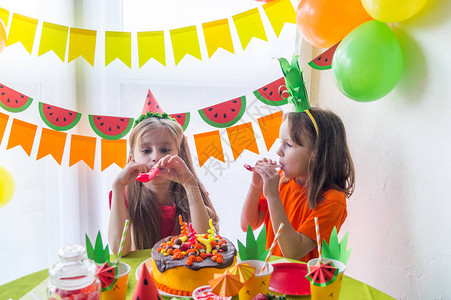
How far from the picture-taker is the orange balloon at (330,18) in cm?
144

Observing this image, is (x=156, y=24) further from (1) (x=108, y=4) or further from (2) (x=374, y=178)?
(2) (x=374, y=178)

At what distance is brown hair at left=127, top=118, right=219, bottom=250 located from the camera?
1.62 metres

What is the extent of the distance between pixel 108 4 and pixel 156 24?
0.22 metres

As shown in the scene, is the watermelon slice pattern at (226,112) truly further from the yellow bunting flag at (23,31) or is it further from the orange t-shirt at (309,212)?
the yellow bunting flag at (23,31)

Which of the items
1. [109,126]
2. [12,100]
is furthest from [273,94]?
[12,100]

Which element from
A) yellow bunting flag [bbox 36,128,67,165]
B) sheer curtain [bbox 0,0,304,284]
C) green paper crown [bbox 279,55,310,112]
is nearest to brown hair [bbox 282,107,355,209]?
green paper crown [bbox 279,55,310,112]

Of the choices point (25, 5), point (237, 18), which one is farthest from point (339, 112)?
point (25, 5)

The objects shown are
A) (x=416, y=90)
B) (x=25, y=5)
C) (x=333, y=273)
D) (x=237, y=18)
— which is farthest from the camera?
(x=25, y=5)

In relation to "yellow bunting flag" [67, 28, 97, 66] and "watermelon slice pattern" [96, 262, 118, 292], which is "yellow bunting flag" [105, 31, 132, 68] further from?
"watermelon slice pattern" [96, 262, 118, 292]

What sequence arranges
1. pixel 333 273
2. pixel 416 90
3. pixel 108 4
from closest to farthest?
pixel 333 273
pixel 416 90
pixel 108 4

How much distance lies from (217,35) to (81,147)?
68cm

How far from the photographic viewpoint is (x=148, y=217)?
162 cm

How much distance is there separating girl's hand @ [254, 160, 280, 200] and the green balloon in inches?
15.0

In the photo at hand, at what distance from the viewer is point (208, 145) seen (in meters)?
1.70
